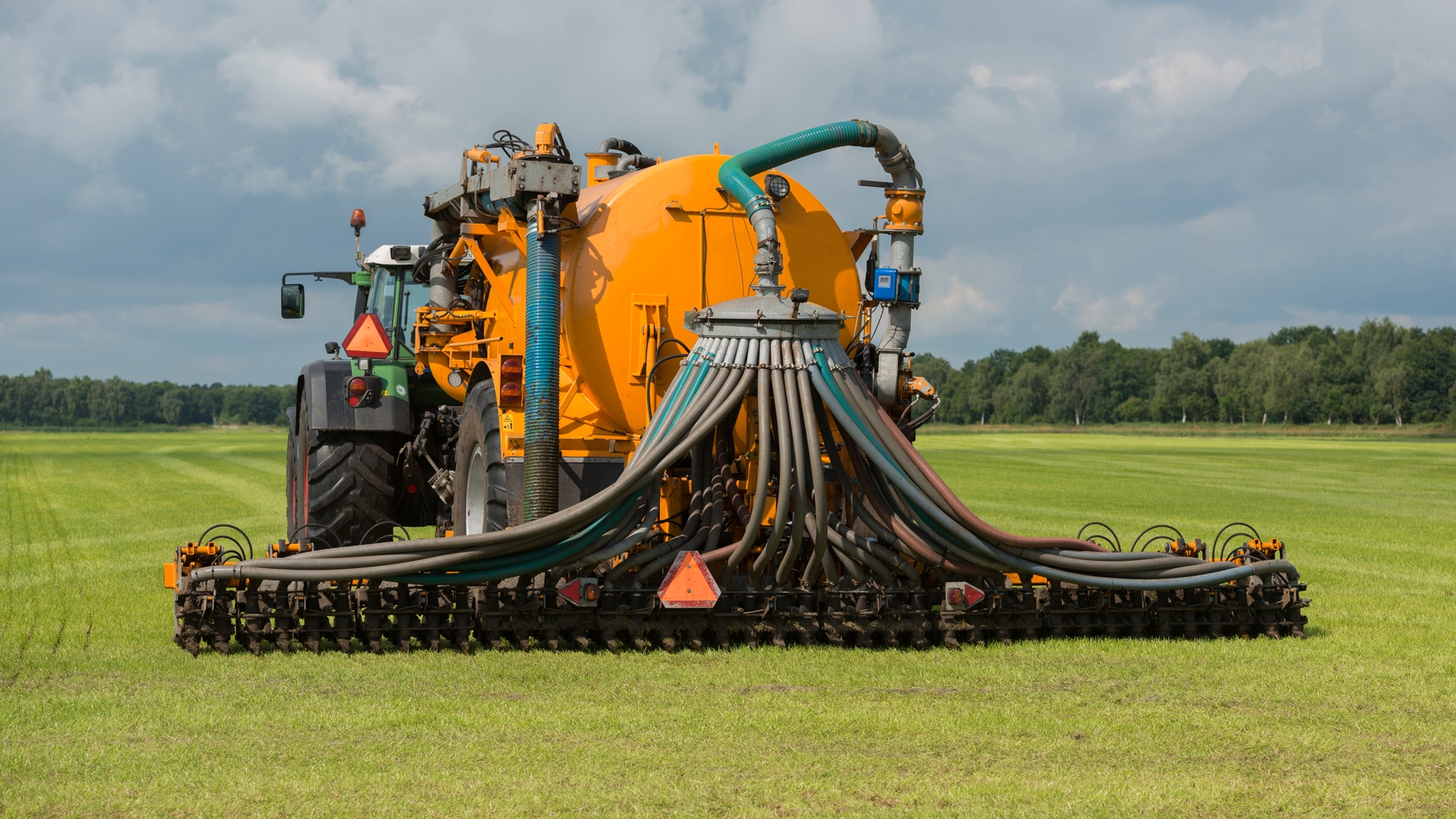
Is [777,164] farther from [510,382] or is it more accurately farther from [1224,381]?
[1224,381]

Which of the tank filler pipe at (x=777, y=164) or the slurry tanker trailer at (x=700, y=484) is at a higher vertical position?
the tank filler pipe at (x=777, y=164)

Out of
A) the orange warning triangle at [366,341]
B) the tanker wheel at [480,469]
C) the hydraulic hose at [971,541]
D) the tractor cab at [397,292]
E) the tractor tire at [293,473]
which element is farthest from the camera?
the tractor cab at [397,292]

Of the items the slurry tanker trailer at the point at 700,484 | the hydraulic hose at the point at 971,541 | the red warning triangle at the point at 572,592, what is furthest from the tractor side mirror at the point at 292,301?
the hydraulic hose at the point at 971,541

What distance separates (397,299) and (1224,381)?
107 meters

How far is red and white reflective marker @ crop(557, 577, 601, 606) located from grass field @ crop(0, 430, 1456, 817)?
0.30m

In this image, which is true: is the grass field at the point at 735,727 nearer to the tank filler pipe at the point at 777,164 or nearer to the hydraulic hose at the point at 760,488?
the hydraulic hose at the point at 760,488

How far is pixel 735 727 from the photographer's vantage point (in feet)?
18.7

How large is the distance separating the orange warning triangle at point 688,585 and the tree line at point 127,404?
13061 cm

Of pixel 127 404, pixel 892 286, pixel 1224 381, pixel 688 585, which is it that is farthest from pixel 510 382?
pixel 127 404

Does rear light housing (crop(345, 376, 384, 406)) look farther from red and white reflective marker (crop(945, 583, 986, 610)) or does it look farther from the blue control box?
red and white reflective marker (crop(945, 583, 986, 610))

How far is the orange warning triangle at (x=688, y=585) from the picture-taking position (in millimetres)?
7137

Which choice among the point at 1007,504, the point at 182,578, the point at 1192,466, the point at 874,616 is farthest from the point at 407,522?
the point at 1192,466

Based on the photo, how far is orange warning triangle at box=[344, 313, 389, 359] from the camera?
934 centimetres

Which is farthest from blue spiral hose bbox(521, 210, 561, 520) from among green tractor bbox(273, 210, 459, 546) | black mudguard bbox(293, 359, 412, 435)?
black mudguard bbox(293, 359, 412, 435)
